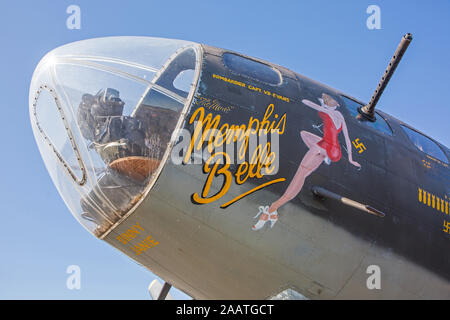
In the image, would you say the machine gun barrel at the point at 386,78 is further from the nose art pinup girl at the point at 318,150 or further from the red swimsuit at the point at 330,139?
the red swimsuit at the point at 330,139

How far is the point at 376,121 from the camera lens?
29.0ft

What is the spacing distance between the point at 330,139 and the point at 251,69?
165 cm

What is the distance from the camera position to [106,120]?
22.8 ft

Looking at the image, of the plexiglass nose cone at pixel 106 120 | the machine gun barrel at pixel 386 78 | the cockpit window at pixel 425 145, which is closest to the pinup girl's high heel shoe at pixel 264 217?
the plexiglass nose cone at pixel 106 120

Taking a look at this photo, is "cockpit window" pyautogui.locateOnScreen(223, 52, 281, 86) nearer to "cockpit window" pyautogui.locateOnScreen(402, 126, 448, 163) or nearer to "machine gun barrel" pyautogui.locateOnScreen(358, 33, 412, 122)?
"machine gun barrel" pyautogui.locateOnScreen(358, 33, 412, 122)

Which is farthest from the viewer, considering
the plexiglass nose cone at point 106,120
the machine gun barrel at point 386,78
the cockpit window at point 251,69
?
the cockpit window at point 251,69

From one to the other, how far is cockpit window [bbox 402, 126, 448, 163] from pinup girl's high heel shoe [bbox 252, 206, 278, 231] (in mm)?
3745

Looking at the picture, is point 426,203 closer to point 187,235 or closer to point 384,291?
point 384,291

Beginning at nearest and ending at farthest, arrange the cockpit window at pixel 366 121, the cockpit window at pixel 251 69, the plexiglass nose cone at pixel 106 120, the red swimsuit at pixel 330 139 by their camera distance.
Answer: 1. the plexiglass nose cone at pixel 106 120
2. the red swimsuit at pixel 330 139
3. the cockpit window at pixel 251 69
4. the cockpit window at pixel 366 121

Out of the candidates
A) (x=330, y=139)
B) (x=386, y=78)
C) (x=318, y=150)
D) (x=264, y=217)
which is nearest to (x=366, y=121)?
(x=386, y=78)

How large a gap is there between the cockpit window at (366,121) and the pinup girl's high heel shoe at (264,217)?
2657 millimetres

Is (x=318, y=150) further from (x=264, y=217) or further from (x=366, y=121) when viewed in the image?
(x=366, y=121)

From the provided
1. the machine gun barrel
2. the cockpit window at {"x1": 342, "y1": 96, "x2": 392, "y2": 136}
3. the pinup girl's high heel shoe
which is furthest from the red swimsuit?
the pinup girl's high heel shoe

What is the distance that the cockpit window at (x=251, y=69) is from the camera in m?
7.79
